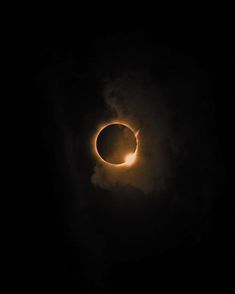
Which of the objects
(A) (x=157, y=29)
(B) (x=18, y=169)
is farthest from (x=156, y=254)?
(A) (x=157, y=29)

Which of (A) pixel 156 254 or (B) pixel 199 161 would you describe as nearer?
(B) pixel 199 161

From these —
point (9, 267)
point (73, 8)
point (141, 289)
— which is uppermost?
point (73, 8)

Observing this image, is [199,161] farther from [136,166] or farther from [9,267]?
[9,267]

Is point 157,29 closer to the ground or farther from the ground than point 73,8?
closer to the ground

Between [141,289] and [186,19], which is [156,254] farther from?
[186,19]

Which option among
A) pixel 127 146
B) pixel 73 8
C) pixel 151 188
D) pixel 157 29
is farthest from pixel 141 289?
pixel 73 8

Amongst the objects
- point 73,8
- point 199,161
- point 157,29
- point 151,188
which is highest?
point 73,8
